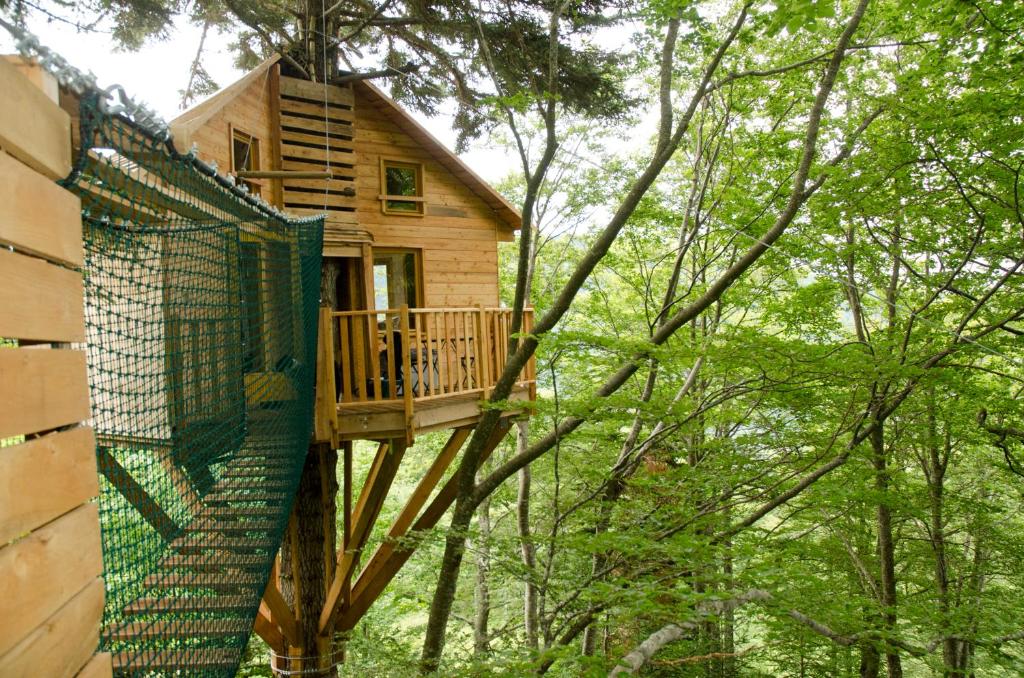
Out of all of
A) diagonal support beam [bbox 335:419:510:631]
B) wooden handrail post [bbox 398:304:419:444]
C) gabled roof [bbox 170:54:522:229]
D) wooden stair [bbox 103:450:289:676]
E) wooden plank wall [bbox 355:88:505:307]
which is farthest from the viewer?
wooden plank wall [bbox 355:88:505:307]

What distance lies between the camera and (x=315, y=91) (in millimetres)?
7199

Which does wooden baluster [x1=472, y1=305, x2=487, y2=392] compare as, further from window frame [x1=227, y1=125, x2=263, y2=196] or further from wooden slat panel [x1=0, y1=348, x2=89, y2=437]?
wooden slat panel [x1=0, y1=348, x2=89, y2=437]

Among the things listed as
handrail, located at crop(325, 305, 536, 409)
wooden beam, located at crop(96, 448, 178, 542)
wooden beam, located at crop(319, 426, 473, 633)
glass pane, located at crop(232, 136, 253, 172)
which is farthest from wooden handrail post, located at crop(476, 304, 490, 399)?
wooden beam, located at crop(96, 448, 178, 542)

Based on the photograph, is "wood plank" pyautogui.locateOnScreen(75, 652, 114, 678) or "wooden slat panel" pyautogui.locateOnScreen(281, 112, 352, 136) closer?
"wood plank" pyautogui.locateOnScreen(75, 652, 114, 678)

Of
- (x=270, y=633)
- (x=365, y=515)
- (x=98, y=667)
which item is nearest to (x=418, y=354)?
(x=365, y=515)

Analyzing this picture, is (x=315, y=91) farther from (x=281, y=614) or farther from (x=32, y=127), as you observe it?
(x=32, y=127)

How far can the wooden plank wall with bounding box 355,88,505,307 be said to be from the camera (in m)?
7.61

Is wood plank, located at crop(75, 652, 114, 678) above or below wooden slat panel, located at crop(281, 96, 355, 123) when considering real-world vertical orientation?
below

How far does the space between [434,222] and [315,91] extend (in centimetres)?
178

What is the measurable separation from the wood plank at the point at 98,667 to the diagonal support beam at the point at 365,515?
4159mm

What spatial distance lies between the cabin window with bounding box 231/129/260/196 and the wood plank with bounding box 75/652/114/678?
5761mm

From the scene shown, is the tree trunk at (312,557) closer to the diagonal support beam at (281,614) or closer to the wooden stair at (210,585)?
the diagonal support beam at (281,614)

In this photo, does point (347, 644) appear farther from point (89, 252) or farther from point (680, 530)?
point (89, 252)

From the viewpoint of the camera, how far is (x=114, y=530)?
64.7 inches
